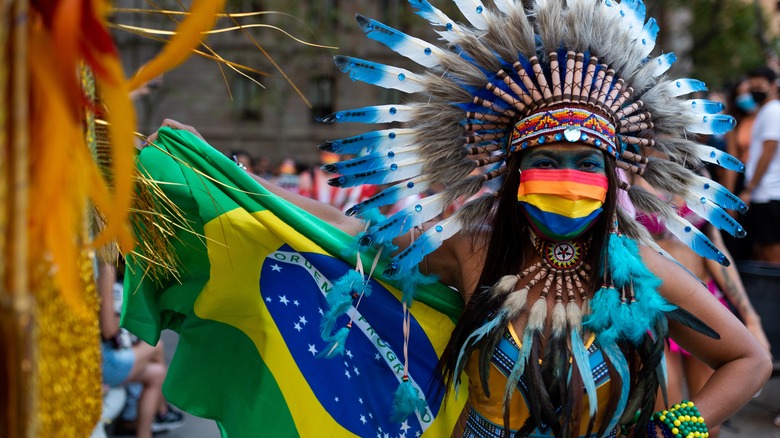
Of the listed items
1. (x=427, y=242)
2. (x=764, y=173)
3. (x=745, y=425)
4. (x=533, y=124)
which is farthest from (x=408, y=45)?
(x=764, y=173)

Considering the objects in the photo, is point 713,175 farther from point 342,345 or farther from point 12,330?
point 12,330

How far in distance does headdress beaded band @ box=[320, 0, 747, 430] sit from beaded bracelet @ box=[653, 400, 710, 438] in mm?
117

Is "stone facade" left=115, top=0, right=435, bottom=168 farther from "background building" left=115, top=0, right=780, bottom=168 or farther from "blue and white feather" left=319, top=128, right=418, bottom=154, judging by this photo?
"blue and white feather" left=319, top=128, right=418, bottom=154

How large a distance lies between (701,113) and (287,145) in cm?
2766

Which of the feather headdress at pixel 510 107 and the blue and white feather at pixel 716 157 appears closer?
the feather headdress at pixel 510 107

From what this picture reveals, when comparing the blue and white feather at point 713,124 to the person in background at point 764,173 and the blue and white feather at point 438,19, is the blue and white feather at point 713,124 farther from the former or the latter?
the person in background at point 764,173

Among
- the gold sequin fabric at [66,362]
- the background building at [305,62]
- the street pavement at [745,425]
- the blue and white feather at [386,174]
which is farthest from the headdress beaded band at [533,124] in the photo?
the background building at [305,62]

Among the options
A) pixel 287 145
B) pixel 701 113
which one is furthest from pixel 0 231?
pixel 287 145

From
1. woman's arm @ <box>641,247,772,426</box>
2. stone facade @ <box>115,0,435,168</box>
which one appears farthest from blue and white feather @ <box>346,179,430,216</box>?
stone facade @ <box>115,0,435,168</box>

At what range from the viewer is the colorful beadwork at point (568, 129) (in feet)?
7.41

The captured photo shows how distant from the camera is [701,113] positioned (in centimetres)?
253

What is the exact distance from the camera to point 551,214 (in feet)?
7.38

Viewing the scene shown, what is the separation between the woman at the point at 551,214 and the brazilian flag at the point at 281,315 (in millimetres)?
133

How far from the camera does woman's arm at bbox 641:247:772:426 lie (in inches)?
92.5
